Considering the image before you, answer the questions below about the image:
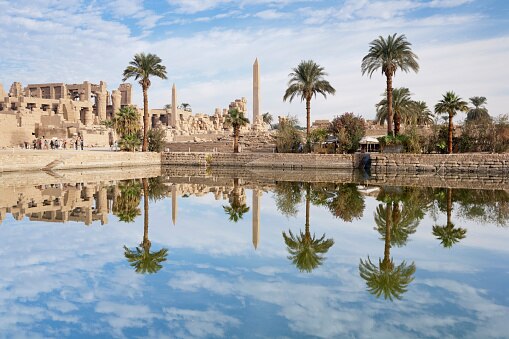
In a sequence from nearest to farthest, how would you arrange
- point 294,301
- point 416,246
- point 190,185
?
point 294,301 < point 416,246 < point 190,185

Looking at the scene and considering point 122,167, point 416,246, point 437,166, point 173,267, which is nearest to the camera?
point 173,267

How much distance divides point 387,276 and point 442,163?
27.5m

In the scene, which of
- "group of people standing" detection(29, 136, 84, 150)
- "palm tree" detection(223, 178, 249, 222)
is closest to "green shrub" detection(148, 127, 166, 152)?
"group of people standing" detection(29, 136, 84, 150)

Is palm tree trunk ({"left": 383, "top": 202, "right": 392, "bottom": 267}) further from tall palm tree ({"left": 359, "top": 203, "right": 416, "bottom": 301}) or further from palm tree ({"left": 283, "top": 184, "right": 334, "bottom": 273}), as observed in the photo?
palm tree ({"left": 283, "top": 184, "right": 334, "bottom": 273})

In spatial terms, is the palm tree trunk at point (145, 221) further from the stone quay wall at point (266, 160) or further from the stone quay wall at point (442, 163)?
the stone quay wall at point (442, 163)

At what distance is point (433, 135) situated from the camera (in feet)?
127

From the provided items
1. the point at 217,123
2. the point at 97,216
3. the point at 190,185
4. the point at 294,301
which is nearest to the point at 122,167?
the point at 190,185

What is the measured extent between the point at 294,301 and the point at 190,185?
18919mm

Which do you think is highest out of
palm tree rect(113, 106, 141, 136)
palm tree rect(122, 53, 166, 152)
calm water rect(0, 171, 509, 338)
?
palm tree rect(122, 53, 166, 152)

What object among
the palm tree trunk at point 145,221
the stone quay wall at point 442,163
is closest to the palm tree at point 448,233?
the palm tree trunk at point 145,221

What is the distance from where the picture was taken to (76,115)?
200 ft

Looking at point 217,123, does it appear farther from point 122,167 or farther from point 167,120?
point 122,167

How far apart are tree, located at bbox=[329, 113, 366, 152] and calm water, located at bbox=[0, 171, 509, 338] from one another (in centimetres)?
2473

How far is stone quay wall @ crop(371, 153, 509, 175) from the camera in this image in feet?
104
